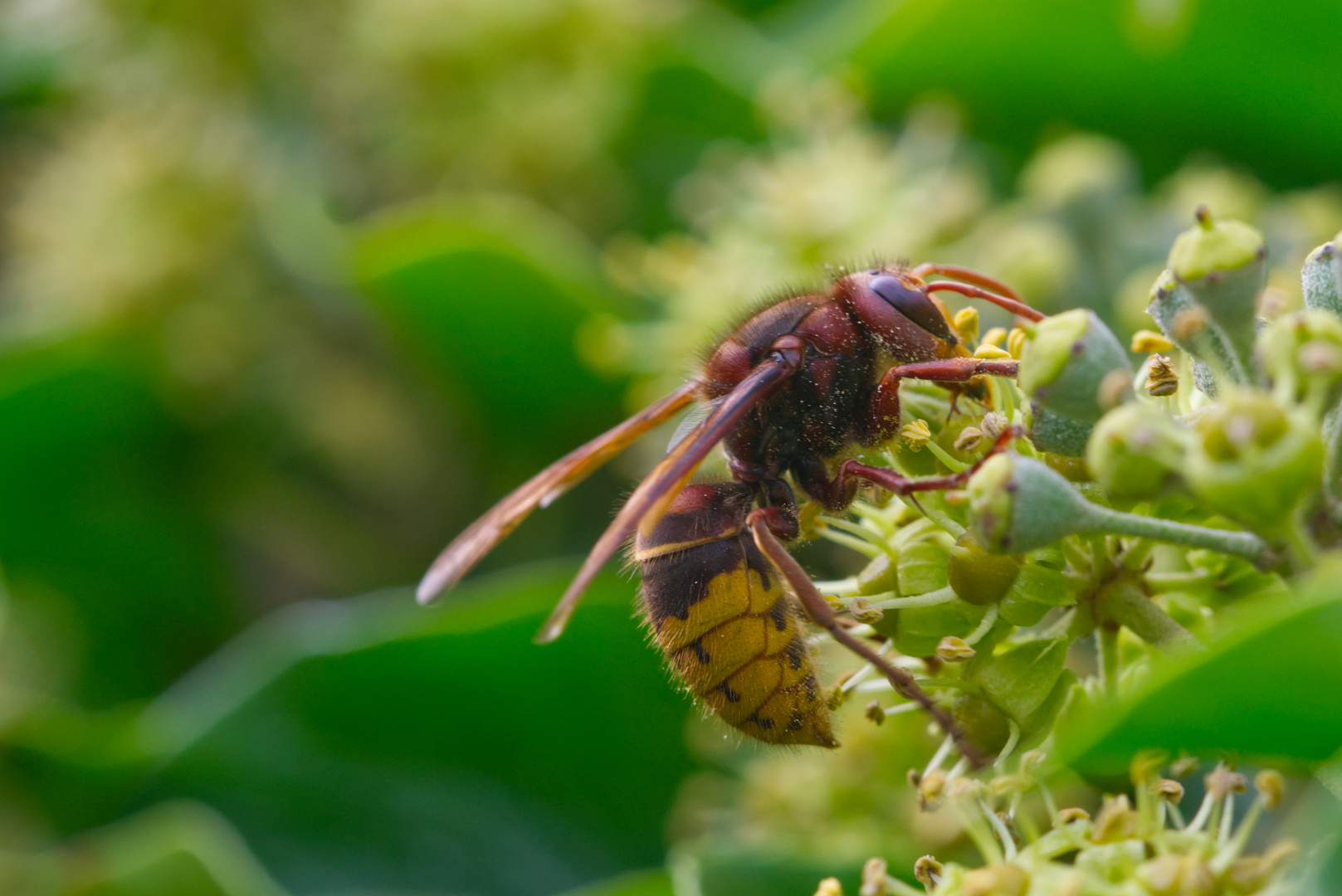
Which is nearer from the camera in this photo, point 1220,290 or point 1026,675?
point 1220,290

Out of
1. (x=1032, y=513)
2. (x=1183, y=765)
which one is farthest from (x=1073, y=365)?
(x=1183, y=765)

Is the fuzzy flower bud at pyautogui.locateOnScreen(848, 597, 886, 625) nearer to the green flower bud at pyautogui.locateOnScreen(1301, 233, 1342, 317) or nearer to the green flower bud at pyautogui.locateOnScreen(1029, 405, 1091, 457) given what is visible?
the green flower bud at pyautogui.locateOnScreen(1029, 405, 1091, 457)

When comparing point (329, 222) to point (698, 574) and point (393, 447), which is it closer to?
point (393, 447)

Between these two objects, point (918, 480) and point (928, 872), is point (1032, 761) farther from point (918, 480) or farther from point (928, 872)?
point (918, 480)

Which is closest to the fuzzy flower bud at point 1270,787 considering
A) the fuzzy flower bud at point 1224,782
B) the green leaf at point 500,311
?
the fuzzy flower bud at point 1224,782

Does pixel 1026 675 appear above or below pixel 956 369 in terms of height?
below

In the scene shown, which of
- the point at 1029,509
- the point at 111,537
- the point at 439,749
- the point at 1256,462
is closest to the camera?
the point at 1256,462
